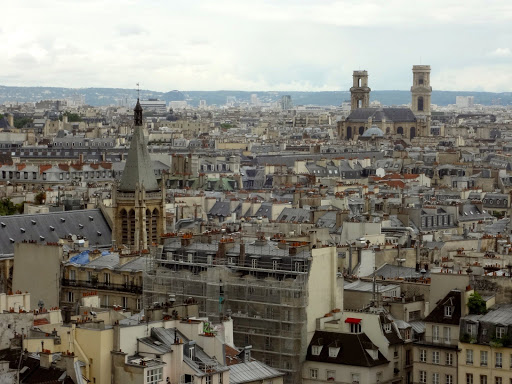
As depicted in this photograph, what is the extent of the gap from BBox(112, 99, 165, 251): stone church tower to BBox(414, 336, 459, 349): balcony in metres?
23.4

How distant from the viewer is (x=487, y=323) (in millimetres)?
37656

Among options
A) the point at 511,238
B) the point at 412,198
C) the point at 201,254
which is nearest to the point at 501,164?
the point at 412,198

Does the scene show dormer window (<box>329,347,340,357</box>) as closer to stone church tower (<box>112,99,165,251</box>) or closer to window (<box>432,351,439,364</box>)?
window (<box>432,351,439,364</box>)

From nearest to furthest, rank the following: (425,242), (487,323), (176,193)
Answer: (487,323)
(425,242)
(176,193)

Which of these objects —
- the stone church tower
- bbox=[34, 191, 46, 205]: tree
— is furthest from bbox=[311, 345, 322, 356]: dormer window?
bbox=[34, 191, 46, 205]: tree

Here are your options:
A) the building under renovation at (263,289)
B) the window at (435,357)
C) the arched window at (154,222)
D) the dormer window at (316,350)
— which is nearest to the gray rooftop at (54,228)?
the arched window at (154,222)

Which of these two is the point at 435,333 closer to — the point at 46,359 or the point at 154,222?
the point at 46,359

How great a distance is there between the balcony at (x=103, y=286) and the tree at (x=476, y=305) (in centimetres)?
1217

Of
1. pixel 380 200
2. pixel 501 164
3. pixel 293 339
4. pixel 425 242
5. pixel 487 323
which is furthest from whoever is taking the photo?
pixel 501 164

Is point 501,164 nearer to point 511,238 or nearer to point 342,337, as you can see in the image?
point 511,238

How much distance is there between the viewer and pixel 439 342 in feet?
129

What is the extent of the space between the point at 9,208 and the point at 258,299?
3740 centimetres

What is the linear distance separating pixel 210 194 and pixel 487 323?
52668mm

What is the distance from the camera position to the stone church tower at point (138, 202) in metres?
62.2
